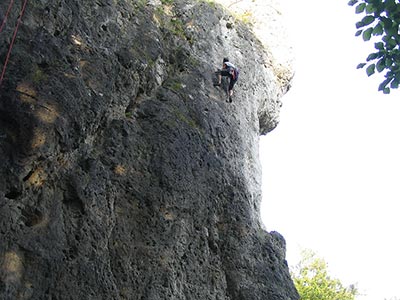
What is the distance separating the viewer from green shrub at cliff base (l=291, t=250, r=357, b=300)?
1303 inches

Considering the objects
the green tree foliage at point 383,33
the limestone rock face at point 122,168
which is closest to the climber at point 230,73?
the limestone rock face at point 122,168

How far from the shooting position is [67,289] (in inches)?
286

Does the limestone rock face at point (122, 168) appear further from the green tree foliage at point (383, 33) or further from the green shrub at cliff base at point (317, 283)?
the green shrub at cliff base at point (317, 283)

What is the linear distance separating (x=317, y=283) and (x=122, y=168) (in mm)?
27831

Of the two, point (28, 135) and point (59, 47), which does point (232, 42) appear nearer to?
point (59, 47)

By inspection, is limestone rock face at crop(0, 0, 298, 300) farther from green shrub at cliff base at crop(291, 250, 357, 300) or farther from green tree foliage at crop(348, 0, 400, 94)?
green shrub at cliff base at crop(291, 250, 357, 300)

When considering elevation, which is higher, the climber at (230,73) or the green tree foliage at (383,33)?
the climber at (230,73)

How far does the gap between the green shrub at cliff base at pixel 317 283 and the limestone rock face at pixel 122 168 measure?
2166 cm

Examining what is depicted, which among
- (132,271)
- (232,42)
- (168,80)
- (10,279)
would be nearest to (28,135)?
(10,279)

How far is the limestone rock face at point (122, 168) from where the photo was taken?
302 inches

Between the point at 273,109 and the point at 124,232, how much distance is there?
9791 mm

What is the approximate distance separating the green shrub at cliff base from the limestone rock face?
21659 mm

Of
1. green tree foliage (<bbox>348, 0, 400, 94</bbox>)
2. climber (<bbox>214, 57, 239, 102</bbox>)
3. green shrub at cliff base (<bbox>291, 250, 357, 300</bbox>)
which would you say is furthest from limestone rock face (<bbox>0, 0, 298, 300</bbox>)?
green shrub at cliff base (<bbox>291, 250, 357, 300</bbox>)

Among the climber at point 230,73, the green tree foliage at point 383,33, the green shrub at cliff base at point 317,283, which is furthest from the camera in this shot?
the green shrub at cliff base at point 317,283
